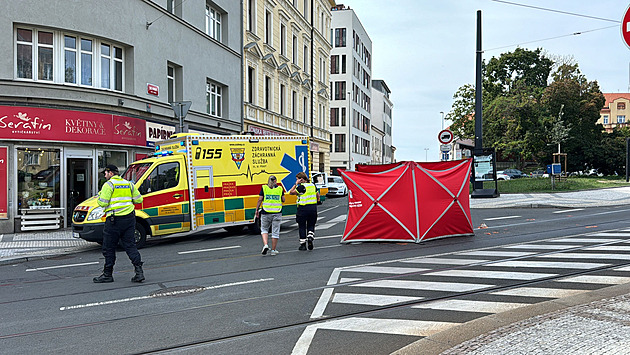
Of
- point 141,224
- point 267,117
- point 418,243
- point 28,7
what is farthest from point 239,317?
point 267,117

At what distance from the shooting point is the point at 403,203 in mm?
12430

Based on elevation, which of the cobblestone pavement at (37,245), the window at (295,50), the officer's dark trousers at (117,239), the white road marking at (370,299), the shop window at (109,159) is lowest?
the cobblestone pavement at (37,245)

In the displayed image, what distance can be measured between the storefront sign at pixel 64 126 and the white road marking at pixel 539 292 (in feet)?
46.4

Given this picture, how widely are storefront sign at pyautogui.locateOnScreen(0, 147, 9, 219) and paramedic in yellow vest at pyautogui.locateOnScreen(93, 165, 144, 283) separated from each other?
8.81 metres

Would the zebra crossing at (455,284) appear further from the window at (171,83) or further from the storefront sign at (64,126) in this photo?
the window at (171,83)

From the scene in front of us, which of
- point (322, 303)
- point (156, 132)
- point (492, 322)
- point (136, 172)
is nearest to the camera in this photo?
point (492, 322)

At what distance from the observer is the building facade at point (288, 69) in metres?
29.5

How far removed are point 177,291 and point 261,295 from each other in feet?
4.46

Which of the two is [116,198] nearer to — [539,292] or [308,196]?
[308,196]

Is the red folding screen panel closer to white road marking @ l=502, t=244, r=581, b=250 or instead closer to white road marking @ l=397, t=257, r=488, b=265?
white road marking @ l=502, t=244, r=581, b=250

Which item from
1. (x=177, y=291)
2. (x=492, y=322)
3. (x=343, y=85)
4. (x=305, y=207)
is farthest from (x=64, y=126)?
(x=343, y=85)

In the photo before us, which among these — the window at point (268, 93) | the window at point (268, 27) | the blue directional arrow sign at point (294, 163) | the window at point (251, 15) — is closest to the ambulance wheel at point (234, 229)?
the blue directional arrow sign at point (294, 163)

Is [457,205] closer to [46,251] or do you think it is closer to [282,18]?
[46,251]

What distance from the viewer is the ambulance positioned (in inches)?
518
